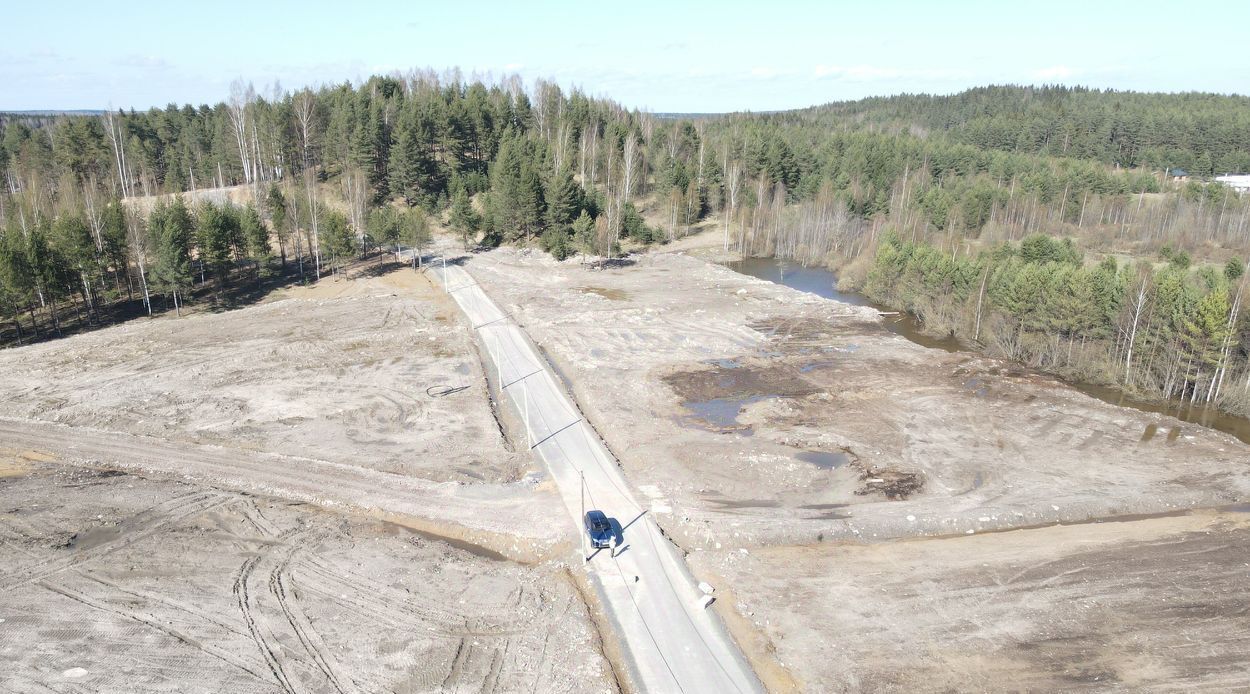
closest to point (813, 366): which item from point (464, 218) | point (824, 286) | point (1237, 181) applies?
point (824, 286)

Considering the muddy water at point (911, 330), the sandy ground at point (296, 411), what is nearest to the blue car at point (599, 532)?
the sandy ground at point (296, 411)

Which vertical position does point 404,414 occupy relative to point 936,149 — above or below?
below

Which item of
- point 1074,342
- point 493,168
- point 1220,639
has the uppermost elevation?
point 493,168

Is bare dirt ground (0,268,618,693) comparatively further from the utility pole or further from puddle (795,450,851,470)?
puddle (795,450,851,470)

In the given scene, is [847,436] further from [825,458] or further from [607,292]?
[607,292]

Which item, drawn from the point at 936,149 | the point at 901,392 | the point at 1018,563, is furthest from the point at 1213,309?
the point at 936,149

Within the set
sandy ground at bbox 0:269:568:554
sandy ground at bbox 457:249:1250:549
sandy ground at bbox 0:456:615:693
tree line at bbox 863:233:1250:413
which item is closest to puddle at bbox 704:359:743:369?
sandy ground at bbox 457:249:1250:549

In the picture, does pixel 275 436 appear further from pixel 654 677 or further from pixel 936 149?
pixel 936 149
